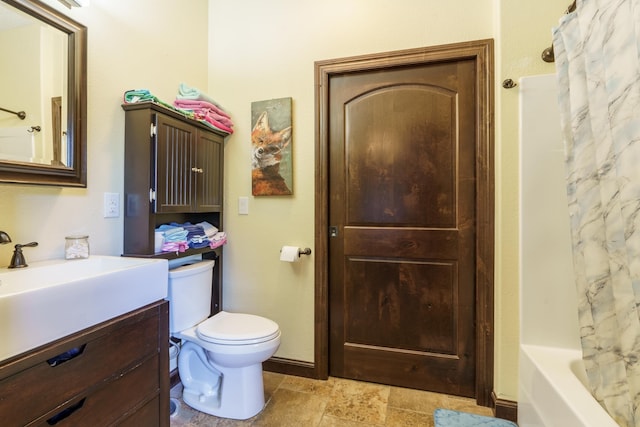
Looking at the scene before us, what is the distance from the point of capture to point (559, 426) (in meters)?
0.87

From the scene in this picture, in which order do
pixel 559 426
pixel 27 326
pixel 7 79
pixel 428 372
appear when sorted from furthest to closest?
pixel 428 372 < pixel 7 79 < pixel 559 426 < pixel 27 326

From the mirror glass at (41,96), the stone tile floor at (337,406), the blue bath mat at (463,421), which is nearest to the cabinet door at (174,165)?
the mirror glass at (41,96)

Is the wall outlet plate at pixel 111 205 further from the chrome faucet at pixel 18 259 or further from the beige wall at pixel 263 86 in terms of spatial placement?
the chrome faucet at pixel 18 259

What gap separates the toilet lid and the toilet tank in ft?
0.24

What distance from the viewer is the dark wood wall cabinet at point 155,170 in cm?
139

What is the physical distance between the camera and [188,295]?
1.56m

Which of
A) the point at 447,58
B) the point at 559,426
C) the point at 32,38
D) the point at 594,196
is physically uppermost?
the point at 447,58

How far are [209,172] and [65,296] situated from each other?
1.16 meters

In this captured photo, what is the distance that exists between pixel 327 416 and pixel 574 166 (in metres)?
1.55

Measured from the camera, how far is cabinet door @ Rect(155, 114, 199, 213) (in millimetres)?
1414

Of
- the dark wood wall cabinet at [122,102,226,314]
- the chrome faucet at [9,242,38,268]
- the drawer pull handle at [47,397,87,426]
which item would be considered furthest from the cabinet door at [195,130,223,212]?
the drawer pull handle at [47,397,87,426]

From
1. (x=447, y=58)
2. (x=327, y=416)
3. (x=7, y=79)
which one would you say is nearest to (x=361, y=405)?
(x=327, y=416)

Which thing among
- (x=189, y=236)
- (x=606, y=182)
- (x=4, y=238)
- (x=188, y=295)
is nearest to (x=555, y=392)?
(x=606, y=182)

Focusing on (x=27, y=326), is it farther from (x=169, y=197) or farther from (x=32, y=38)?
(x=32, y=38)
